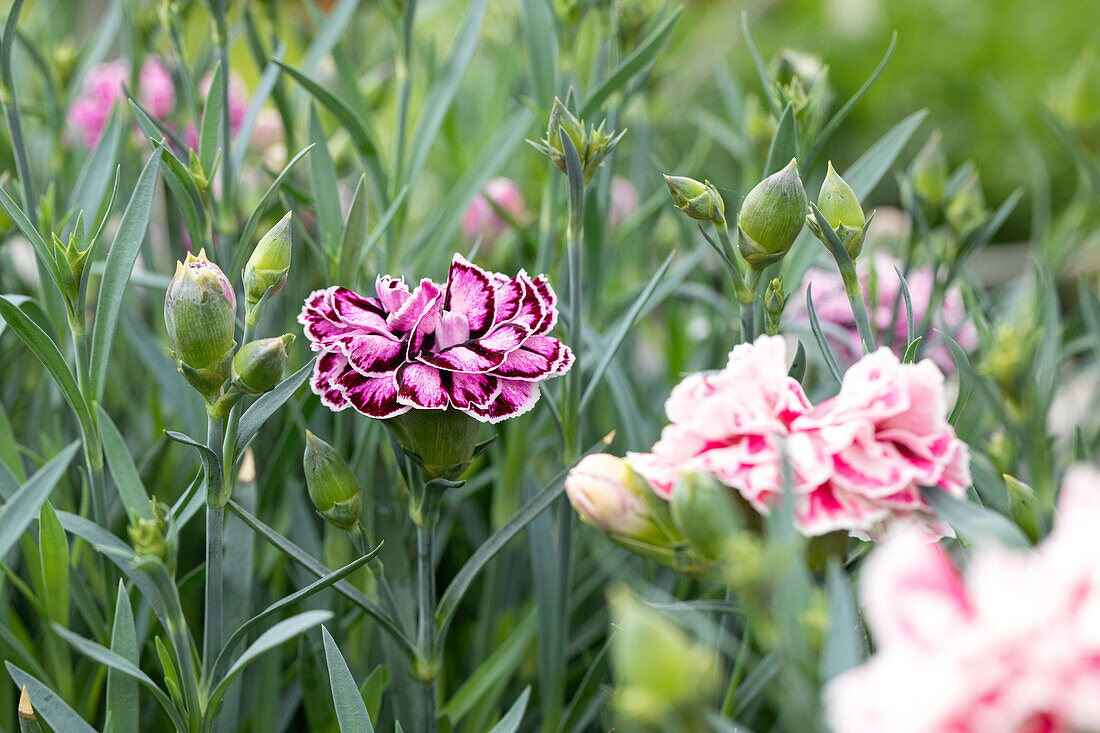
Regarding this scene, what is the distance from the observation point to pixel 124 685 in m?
0.45

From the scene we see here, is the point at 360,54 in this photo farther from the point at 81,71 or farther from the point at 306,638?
the point at 306,638

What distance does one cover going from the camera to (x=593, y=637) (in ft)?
2.08

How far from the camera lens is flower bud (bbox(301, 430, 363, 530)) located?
1.33 ft

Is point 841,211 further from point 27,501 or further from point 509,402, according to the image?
point 27,501

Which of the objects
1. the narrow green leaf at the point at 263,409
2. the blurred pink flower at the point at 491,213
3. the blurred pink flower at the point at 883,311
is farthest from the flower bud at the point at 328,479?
the blurred pink flower at the point at 491,213

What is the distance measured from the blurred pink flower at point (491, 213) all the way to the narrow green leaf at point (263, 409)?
497 mm

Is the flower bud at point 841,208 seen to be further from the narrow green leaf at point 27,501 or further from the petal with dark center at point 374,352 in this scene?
the narrow green leaf at point 27,501

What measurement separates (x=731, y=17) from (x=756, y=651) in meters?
2.08

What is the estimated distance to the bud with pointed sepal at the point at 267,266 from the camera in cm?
39

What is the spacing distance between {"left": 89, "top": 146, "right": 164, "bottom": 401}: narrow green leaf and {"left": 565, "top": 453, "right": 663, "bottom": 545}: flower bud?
24 centimetres

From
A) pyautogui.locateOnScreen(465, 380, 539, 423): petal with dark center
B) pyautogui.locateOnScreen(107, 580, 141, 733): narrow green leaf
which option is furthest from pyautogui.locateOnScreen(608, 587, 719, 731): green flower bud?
pyautogui.locateOnScreen(107, 580, 141, 733): narrow green leaf

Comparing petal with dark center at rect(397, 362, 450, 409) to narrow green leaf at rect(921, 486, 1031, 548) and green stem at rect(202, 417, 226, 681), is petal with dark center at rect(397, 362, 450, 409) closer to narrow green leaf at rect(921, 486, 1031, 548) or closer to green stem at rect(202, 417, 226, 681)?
green stem at rect(202, 417, 226, 681)

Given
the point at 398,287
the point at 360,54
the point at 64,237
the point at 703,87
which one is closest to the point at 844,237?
the point at 398,287

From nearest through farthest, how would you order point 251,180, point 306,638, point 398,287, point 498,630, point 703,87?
1. point 398,287
2. point 306,638
3. point 498,630
4. point 251,180
5. point 703,87
